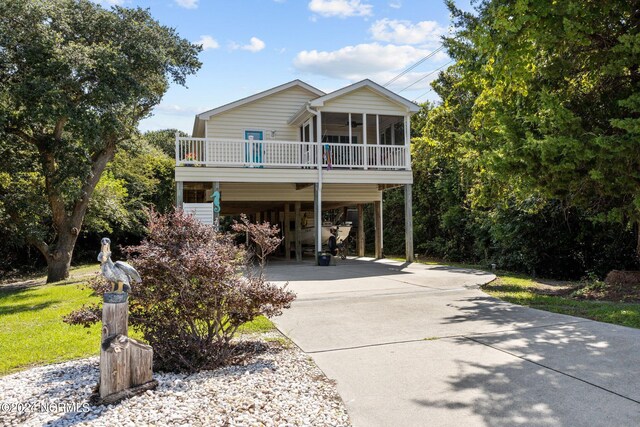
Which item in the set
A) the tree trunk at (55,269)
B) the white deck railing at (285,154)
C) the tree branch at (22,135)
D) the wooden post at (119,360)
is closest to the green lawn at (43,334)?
the wooden post at (119,360)

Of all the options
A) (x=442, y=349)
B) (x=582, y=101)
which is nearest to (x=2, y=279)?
(x=442, y=349)

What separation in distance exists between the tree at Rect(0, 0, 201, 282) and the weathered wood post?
935 centimetres

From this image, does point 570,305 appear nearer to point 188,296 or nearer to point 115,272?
point 188,296

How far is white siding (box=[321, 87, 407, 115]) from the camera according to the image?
51.6ft

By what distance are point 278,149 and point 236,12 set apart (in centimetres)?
511

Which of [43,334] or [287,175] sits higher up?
[287,175]

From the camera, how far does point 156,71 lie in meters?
14.4

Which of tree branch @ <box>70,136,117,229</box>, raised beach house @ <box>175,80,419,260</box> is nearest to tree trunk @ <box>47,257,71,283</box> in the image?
tree branch @ <box>70,136,117,229</box>

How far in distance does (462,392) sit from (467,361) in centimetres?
86

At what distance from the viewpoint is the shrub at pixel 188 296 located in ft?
14.4

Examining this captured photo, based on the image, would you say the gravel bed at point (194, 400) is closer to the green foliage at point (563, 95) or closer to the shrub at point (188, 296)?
the shrub at point (188, 296)

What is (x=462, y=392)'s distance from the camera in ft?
12.5

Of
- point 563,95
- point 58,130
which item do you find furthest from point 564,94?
point 58,130

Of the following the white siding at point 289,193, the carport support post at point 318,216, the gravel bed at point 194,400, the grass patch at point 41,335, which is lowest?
the grass patch at point 41,335
